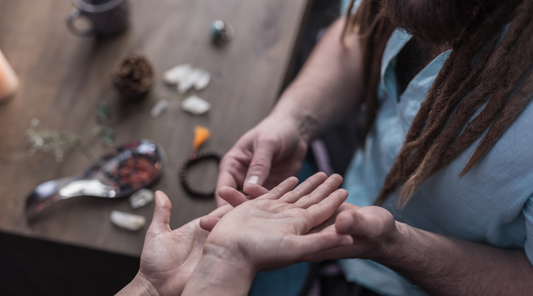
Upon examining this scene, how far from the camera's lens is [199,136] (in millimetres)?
788

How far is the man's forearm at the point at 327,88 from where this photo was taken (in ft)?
2.69

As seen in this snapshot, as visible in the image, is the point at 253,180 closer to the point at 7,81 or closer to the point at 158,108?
the point at 158,108

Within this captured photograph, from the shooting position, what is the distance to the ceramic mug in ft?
2.72

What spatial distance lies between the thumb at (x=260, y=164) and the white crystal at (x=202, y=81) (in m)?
0.25

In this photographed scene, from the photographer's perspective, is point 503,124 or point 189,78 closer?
point 503,124

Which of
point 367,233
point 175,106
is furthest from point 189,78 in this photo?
point 367,233

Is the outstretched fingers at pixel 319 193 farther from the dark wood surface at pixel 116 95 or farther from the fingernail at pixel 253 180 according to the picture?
Answer: the dark wood surface at pixel 116 95

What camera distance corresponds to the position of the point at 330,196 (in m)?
0.53

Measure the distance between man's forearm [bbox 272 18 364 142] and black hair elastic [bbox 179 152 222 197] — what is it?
172 millimetres

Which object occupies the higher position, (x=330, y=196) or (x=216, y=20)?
(x=216, y=20)

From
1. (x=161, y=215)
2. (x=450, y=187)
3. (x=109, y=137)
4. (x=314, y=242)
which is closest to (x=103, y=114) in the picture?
(x=109, y=137)

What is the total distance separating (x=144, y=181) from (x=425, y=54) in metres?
0.59

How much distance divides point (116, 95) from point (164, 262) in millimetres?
448

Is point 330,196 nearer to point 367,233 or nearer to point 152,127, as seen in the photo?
point 367,233
